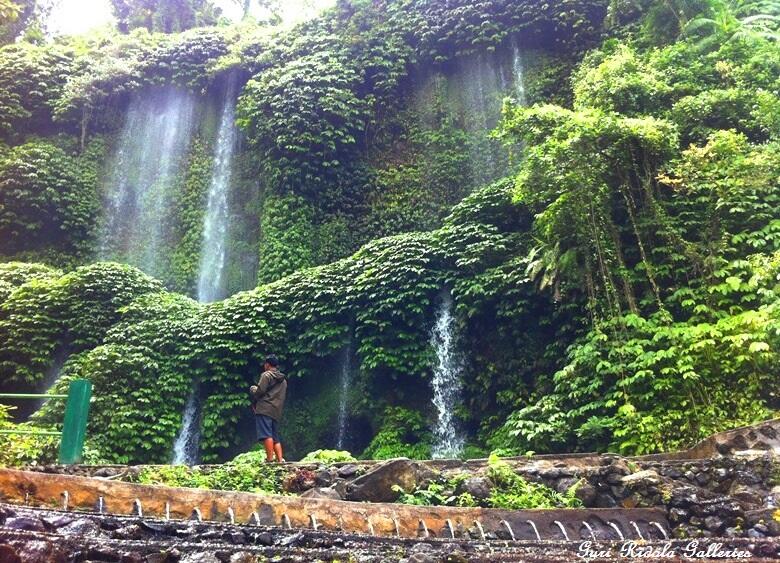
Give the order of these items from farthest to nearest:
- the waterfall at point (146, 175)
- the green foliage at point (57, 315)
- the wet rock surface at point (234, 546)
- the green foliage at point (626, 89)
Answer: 1. the waterfall at point (146, 175)
2. the green foliage at point (57, 315)
3. the green foliage at point (626, 89)
4. the wet rock surface at point (234, 546)

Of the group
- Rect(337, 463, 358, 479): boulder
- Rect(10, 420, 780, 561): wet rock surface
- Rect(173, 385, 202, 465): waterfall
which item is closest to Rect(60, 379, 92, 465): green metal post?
Rect(10, 420, 780, 561): wet rock surface

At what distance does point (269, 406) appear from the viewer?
8.98 m

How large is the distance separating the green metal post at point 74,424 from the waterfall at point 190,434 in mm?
6143

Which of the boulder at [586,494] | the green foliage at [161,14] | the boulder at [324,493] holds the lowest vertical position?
the boulder at [586,494]

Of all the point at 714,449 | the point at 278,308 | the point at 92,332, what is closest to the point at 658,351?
the point at 714,449

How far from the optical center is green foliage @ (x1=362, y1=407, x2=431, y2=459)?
12320mm

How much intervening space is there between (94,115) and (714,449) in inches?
841

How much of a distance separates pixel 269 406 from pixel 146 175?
1514 cm

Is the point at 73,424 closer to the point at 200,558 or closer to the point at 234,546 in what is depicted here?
the point at 234,546

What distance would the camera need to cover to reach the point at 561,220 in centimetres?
1119

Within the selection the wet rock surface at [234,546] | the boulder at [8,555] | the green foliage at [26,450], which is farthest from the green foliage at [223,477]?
the boulder at [8,555]

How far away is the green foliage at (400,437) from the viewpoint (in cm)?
1232

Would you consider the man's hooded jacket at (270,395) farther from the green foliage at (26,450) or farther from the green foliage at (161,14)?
the green foliage at (161,14)

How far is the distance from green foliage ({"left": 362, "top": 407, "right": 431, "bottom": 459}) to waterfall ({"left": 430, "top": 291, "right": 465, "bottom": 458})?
272 millimetres
